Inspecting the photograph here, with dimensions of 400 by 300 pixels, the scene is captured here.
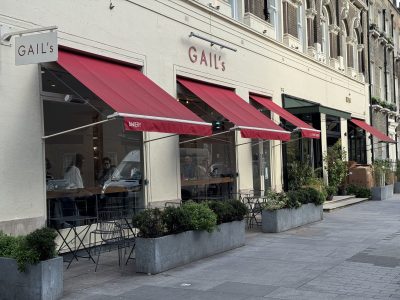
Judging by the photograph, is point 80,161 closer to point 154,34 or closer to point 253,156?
point 154,34

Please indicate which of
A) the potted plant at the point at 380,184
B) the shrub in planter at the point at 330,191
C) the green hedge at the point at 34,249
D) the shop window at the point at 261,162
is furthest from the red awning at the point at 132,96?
Answer: the potted plant at the point at 380,184

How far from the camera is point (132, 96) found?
927cm

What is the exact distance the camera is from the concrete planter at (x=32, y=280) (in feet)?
20.5

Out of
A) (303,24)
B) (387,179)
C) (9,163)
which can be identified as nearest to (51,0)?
(9,163)

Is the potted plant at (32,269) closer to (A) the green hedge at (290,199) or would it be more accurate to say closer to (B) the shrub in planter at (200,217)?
(B) the shrub in planter at (200,217)

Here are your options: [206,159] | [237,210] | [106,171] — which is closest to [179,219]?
[237,210]

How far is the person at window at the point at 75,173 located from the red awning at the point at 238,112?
3.72 metres

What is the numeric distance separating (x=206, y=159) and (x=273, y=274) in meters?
6.83

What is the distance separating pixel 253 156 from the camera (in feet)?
54.1

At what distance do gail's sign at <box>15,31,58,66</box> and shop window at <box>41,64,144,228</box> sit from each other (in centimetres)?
135

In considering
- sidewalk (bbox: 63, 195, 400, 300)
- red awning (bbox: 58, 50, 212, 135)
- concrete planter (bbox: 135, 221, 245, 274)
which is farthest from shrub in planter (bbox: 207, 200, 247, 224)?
red awning (bbox: 58, 50, 212, 135)

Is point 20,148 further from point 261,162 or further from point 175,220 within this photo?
point 261,162

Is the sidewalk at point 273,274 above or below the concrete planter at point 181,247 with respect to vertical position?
below

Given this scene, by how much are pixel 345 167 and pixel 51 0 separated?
14.9 m
